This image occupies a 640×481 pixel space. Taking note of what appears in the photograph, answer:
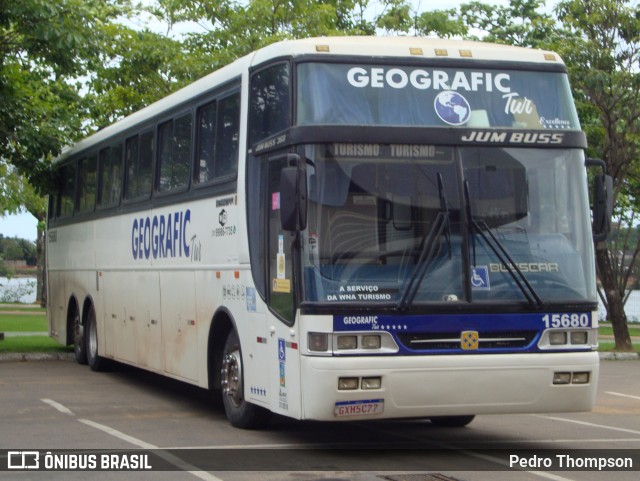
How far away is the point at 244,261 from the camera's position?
37.8ft

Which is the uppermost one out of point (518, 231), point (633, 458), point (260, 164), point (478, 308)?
point (260, 164)

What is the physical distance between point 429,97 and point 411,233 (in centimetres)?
131

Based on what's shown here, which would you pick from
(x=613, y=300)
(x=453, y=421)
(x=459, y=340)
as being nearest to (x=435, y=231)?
(x=459, y=340)

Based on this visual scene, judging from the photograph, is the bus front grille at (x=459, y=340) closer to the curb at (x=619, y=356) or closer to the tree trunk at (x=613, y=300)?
the curb at (x=619, y=356)

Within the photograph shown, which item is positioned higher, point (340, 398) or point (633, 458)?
point (340, 398)

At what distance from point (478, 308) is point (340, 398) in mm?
1419

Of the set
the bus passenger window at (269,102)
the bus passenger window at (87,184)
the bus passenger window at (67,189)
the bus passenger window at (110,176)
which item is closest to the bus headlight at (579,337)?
the bus passenger window at (269,102)

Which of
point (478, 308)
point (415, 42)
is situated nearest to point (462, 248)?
point (478, 308)

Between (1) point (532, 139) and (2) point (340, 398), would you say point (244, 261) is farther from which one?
(1) point (532, 139)

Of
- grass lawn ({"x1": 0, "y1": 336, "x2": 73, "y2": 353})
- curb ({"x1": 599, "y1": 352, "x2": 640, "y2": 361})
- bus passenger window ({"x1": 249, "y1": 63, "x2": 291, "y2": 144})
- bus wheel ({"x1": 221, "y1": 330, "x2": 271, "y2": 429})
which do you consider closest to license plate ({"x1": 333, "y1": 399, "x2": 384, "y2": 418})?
bus wheel ({"x1": 221, "y1": 330, "x2": 271, "y2": 429})

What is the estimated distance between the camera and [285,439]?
11273mm

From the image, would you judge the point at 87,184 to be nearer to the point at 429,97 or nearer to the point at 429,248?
the point at 429,97

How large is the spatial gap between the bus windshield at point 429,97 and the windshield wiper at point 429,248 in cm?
74

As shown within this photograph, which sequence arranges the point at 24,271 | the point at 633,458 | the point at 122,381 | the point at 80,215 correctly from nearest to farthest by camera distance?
the point at 633,458
the point at 122,381
the point at 80,215
the point at 24,271
